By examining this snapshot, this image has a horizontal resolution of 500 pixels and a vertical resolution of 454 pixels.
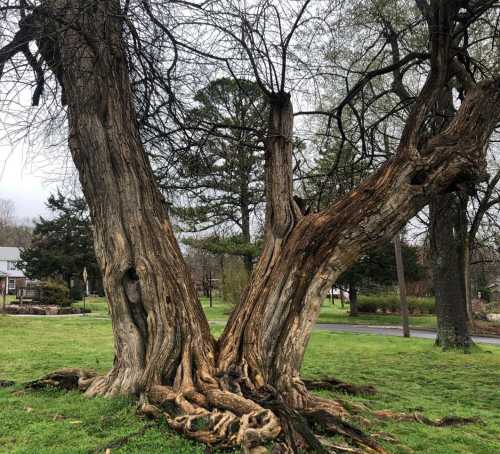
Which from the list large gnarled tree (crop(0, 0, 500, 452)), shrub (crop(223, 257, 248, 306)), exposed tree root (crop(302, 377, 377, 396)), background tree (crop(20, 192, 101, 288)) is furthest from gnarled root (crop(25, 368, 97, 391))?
background tree (crop(20, 192, 101, 288))

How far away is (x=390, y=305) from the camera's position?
31922 millimetres

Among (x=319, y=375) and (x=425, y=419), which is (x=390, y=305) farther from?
(x=425, y=419)

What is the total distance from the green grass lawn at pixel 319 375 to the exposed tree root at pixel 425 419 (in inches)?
5.0

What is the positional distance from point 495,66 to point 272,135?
13.3ft

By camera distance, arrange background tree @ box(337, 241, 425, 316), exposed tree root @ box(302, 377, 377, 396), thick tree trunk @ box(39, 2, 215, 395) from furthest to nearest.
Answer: background tree @ box(337, 241, 425, 316), exposed tree root @ box(302, 377, 377, 396), thick tree trunk @ box(39, 2, 215, 395)

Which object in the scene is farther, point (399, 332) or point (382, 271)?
point (382, 271)

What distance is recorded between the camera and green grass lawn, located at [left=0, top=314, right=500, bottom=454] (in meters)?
3.53

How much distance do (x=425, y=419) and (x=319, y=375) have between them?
304 cm

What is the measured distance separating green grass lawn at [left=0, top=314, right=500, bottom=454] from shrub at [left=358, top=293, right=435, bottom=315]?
2002cm

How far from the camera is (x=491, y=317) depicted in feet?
84.6

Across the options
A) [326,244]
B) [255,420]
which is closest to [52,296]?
[326,244]

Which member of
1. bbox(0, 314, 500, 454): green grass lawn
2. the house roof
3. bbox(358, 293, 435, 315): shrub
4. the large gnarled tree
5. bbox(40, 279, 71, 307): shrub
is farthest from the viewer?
the house roof

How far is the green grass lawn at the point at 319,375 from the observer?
139 inches

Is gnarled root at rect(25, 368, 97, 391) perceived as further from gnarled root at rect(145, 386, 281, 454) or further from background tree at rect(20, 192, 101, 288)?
background tree at rect(20, 192, 101, 288)
